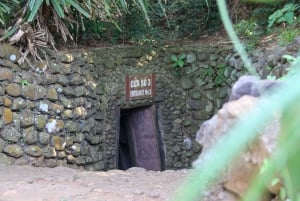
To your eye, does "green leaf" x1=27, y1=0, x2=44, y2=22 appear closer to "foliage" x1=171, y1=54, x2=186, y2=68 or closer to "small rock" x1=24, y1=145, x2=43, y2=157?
"small rock" x1=24, y1=145, x2=43, y2=157

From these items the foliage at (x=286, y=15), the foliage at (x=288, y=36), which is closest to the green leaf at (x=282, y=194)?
the foliage at (x=288, y=36)

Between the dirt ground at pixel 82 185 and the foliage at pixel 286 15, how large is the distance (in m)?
1.83

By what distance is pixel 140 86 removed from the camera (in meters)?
5.96

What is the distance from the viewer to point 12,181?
3787 mm

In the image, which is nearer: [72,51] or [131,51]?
[72,51]

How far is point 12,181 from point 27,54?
4.95 feet

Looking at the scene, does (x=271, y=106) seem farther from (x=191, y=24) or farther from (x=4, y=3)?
(x=191, y=24)

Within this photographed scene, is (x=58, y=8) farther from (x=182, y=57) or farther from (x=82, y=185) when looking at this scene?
(x=82, y=185)

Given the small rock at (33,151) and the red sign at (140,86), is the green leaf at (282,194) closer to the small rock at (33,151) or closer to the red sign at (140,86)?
the small rock at (33,151)

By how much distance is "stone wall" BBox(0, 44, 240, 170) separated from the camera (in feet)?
16.0

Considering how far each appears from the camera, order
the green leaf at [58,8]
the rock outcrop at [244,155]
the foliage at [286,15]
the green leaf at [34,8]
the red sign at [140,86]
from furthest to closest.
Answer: the red sign at [140,86]
the foliage at [286,15]
the green leaf at [58,8]
the green leaf at [34,8]
the rock outcrop at [244,155]

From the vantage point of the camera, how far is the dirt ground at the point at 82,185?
331 centimetres

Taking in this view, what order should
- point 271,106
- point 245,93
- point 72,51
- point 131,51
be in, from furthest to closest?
1. point 131,51
2. point 72,51
3. point 245,93
4. point 271,106

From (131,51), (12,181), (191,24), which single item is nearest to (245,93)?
(12,181)
